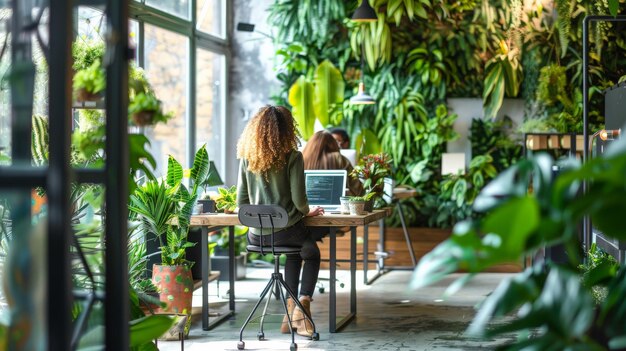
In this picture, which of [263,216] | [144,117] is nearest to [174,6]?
[263,216]

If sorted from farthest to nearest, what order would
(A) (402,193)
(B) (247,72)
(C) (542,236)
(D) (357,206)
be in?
(B) (247,72) → (A) (402,193) → (D) (357,206) → (C) (542,236)

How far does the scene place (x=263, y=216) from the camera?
6.17 m

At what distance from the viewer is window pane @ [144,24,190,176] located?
29.0ft

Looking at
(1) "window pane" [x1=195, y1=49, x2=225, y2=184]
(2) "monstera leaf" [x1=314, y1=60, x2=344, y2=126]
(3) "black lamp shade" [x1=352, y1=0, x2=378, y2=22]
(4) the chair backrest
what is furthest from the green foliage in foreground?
(2) "monstera leaf" [x1=314, y1=60, x2=344, y2=126]

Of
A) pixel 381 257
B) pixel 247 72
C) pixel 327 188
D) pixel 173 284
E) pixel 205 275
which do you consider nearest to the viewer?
pixel 173 284

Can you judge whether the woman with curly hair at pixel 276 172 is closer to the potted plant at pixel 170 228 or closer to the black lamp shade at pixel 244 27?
the potted plant at pixel 170 228

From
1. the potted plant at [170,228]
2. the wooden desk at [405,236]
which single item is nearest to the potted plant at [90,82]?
the potted plant at [170,228]

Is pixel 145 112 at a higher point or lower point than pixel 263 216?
higher

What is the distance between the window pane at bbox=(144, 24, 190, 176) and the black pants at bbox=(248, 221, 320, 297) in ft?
7.96

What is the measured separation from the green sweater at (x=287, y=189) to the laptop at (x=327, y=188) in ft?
2.88

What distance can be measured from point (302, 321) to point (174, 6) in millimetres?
4039

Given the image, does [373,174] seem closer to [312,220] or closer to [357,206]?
[357,206]

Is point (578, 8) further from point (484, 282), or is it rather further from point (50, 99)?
point (50, 99)

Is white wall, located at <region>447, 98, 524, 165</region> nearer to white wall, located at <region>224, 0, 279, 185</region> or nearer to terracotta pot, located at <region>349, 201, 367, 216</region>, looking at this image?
white wall, located at <region>224, 0, 279, 185</region>
